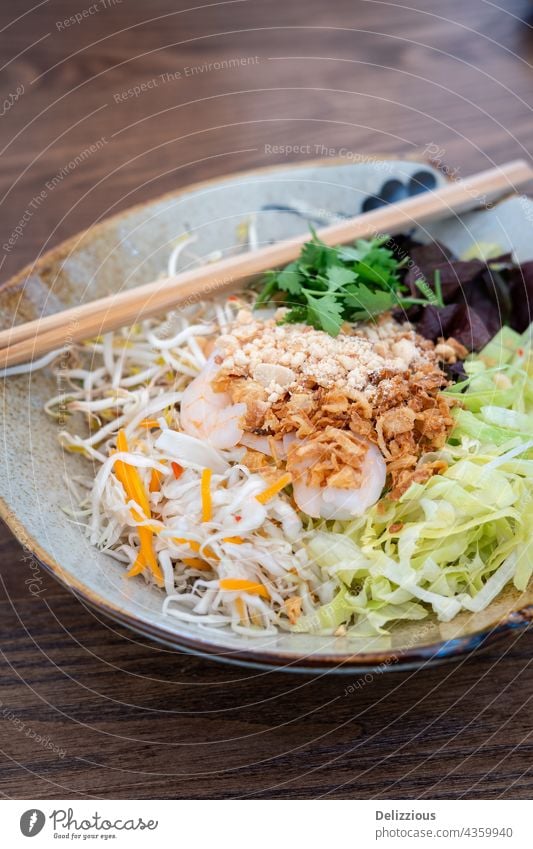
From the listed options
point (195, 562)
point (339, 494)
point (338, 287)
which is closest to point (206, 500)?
point (195, 562)

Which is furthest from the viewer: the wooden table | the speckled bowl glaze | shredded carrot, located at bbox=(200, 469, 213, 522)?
shredded carrot, located at bbox=(200, 469, 213, 522)

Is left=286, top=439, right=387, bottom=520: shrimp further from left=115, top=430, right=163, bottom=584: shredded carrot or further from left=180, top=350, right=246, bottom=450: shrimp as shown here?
left=115, top=430, right=163, bottom=584: shredded carrot

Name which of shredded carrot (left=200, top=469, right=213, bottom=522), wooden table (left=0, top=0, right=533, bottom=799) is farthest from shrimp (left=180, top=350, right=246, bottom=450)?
wooden table (left=0, top=0, right=533, bottom=799)

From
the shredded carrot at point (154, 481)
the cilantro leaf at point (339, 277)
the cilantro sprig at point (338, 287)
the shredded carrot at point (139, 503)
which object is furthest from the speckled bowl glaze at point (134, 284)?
the cilantro leaf at point (339, 277)

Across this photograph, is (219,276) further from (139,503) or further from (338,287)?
(139,503)

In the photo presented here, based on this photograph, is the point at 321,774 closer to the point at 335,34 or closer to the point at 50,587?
the point at 50,587

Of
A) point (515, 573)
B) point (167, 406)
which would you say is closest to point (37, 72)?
point (167, 406)

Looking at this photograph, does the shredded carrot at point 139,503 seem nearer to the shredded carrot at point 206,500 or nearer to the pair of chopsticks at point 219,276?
the shredded carrot at point 206,500
